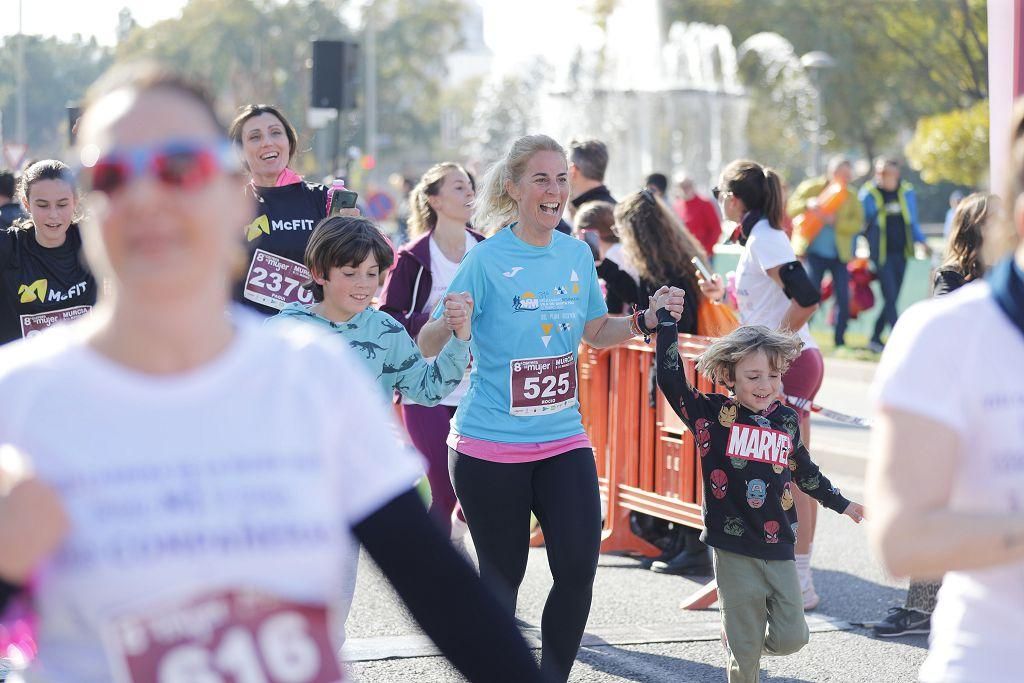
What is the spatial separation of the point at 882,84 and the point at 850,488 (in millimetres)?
49981

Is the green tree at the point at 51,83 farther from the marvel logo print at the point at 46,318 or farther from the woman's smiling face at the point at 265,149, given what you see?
the woman's smiling face at the point at 265,149

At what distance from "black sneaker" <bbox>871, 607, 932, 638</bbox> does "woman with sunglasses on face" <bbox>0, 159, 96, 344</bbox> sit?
370 cm

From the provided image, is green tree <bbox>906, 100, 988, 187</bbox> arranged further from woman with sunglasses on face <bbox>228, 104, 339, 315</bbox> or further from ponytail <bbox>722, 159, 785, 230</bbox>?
woman with sunglasses on face <bbox>228, 104, 339, 315</bbox>

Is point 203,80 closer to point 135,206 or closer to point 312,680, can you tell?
point 135,206

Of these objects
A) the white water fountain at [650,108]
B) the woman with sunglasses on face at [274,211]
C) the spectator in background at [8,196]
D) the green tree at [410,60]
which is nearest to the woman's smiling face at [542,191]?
the woman with sunglasses on face at [274,211]

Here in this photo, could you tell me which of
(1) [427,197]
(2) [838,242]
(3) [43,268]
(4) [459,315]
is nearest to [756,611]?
(4) [459,315]

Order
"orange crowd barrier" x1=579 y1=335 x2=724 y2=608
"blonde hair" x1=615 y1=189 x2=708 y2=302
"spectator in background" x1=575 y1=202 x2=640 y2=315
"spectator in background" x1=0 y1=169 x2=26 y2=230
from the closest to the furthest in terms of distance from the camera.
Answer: "blonde hair" x1=615 y1=189 x2=708 y2=302 → "orange crowd barrier" x1=579 y1=335 x2=724 y2=608 → "spectator in background" x1=575 y1=202 x2=640 y2=315 → "spectator in background" x1=0 y1=169 x2=26 y2=230

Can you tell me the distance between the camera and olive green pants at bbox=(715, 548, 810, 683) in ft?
16.3

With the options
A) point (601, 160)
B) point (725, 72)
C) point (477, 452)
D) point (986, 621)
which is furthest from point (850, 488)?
point (725, 72)

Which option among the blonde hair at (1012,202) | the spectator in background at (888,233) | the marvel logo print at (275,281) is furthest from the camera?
the spectator in background at (888,233)

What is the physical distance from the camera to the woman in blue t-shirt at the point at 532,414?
4879 mm

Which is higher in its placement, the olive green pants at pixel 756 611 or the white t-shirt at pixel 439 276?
the white t-shirt at pixel 439 276

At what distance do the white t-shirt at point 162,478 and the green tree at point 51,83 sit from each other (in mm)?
69487

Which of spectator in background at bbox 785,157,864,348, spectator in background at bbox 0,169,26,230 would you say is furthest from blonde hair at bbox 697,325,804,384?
spectator in background at bbox 785,157,864,348
